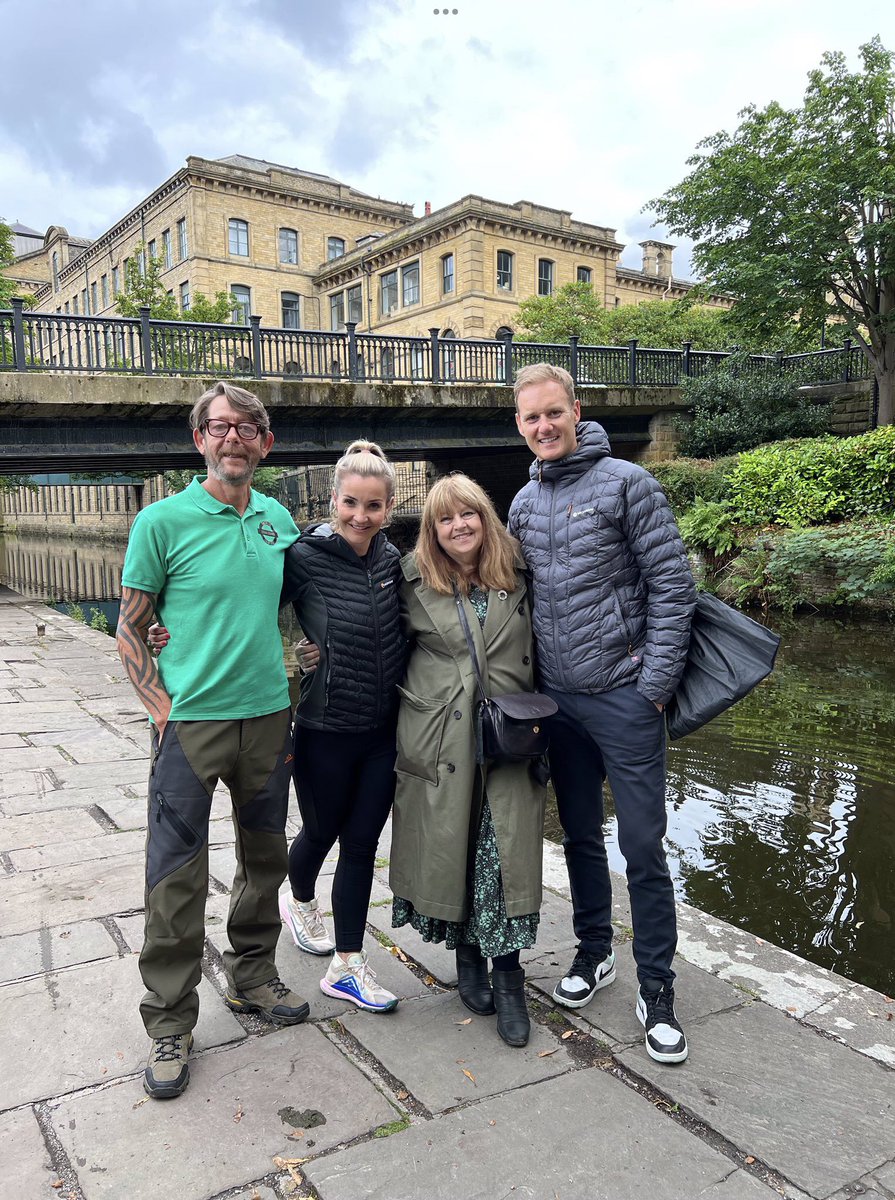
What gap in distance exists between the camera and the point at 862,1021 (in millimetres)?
2736

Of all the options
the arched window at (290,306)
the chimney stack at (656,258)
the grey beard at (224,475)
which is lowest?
the grey beard at (224,475)

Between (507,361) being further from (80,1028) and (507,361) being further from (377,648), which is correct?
(80,1028)

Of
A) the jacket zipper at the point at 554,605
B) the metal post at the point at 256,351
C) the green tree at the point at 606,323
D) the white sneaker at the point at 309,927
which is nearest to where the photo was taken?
the jacket zipper at the point at 554,605

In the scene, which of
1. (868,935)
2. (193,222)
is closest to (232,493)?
(868,935)

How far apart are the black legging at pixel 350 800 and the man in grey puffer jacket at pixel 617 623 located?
668 mm

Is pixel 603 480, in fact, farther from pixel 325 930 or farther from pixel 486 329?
pixel 486 329

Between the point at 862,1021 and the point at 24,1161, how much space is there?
252cm

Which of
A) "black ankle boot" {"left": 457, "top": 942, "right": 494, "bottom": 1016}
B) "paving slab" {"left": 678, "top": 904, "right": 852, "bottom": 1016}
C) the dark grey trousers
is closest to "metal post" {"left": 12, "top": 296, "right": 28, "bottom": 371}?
the dark grey trousers

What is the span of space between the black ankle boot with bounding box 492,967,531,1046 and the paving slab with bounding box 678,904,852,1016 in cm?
82

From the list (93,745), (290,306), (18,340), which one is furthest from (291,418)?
(290,306)

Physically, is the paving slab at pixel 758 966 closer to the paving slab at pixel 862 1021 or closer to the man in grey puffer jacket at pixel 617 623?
the paving slab at pixel 862 1021

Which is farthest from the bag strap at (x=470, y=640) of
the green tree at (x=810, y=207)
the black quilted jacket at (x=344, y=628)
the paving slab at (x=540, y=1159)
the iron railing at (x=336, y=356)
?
the green tree at (x=810, y=207)

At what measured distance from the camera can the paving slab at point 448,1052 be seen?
239 centimetres

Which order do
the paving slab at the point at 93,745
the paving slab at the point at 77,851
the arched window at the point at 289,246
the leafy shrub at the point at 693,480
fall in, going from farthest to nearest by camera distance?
the arched window at the point at 289,246, the leafy shrub at the point at 693,480, the paving slab at the point at 93,745, the paving slab at the point at 77,851
